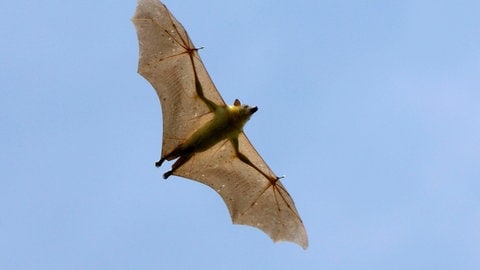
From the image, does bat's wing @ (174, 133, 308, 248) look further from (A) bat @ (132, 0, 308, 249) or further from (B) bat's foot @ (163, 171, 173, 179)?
(B) bat's foot @ (163, 171, 173, 179)

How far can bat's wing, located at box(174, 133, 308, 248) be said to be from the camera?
131 ft

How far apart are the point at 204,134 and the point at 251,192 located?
3003 millimetres

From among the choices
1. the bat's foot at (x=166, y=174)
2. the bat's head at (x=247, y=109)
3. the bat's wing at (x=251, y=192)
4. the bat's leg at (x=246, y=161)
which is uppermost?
the bat's head at (x=247, y=109)

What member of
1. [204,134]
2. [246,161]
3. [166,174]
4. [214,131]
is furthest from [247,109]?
[166,174]

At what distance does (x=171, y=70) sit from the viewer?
38.4m

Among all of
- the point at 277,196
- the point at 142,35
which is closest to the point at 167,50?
the point at 142,35

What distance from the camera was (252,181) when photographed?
133 ft

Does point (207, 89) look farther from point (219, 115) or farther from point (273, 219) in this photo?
point (273, 219)

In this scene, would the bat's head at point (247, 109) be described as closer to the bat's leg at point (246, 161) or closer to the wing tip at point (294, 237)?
the bat's leg at point (246, 161)

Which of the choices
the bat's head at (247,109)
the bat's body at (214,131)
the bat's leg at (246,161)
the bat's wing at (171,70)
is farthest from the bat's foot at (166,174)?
the bat's head at (247,109)

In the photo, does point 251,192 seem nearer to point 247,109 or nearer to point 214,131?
point 214,131

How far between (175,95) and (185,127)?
108 cm

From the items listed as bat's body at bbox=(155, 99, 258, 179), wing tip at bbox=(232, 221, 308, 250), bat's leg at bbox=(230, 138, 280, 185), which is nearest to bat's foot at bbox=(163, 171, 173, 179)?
bat's body at bbox=(155, 99, 258, 179)

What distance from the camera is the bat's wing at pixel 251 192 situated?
39812 millimetres
